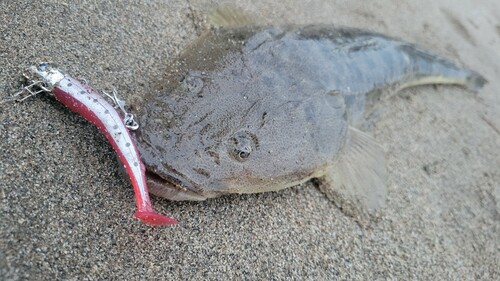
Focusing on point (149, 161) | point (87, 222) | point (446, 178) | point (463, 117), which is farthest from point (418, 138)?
point (87, 222)

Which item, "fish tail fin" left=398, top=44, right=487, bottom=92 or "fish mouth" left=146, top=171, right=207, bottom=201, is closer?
"fish mouth" left=146, top=171, right=207, bottom=201

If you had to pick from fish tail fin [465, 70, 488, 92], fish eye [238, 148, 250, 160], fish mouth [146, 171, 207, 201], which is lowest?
fish tail fin [465, 70, 488, 92]

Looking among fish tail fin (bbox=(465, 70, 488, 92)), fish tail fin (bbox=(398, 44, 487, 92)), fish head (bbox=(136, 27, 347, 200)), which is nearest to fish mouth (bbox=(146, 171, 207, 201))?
fish head (bbox=(136, 27, 347, 200))

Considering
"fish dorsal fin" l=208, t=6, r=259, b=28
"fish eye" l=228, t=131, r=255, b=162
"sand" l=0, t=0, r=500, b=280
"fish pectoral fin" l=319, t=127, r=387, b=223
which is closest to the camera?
"sand" l=0, t=0, r=500, b=280

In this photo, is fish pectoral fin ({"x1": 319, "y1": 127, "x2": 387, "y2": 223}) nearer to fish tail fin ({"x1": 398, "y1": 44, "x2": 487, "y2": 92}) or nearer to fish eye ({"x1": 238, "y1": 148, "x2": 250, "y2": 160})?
fish eye ({"x1": 238, "y1": 148, "x2": 250, "y2": 160})

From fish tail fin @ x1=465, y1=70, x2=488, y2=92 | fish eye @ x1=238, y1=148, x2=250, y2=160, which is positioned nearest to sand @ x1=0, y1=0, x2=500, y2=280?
fish eye @ x1=238, y1=148, x2=250, y2=160

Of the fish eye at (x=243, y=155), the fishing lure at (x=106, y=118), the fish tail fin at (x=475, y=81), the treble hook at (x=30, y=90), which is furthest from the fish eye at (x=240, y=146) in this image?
the fish tail fin at (x=475, y=81)

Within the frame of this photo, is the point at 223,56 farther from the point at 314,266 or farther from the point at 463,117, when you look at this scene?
the point at 463,117

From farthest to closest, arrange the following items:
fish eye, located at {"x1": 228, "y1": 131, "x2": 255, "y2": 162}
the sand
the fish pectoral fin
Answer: the fish pectoral fin → fish eye, located at {"x1": 228, "y1": 131, "x2": 255, "y2": 162} → the sand

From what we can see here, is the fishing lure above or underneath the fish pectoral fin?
above
